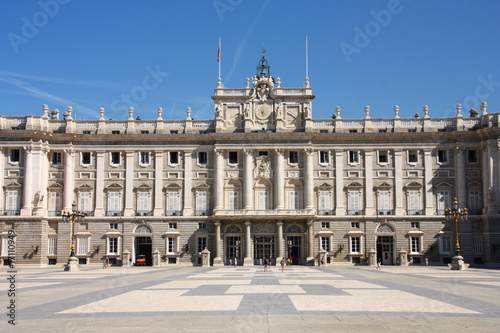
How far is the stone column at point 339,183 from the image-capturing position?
63.5 metres

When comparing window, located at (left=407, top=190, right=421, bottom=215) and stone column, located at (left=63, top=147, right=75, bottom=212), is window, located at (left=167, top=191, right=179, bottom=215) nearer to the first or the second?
stone column, located at (left=63, top=147, right=75, bottom=212)

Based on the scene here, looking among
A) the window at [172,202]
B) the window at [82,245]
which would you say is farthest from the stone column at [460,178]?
the window at [82,245]

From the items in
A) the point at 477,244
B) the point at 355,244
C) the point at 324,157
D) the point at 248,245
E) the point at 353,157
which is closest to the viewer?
the point at 477,244

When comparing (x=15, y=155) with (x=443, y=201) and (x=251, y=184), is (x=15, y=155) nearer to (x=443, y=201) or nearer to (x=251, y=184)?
(x=251, y=184)

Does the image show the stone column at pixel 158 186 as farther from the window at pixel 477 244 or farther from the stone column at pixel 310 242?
the window at pixel 477 244

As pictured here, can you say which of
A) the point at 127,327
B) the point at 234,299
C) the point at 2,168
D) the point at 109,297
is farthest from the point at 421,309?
the point at 2,168

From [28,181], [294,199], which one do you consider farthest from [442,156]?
[28,181]

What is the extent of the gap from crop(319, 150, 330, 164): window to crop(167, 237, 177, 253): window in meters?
18.7

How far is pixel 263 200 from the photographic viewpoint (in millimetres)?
63938

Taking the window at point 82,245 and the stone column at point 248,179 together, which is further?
the stone column at point 248,179

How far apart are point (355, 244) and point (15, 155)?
38959 mm

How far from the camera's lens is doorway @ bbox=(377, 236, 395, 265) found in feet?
206

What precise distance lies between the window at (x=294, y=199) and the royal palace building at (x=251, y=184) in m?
0.11

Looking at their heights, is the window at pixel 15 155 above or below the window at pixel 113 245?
above
